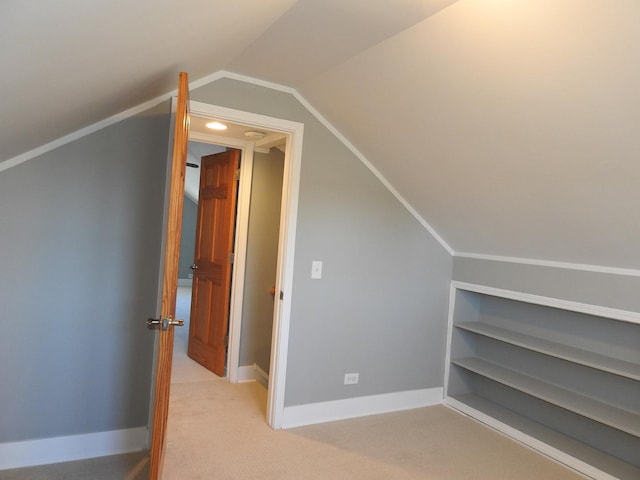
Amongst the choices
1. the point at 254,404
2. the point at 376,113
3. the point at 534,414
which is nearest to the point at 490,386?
the point at 534,414

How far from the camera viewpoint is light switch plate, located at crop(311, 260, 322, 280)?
3.08 metres

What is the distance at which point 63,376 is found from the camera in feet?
7.99

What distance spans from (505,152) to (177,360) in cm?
359

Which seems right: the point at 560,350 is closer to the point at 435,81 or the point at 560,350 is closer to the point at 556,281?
the point at 556,281

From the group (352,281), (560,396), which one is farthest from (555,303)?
(352,281)

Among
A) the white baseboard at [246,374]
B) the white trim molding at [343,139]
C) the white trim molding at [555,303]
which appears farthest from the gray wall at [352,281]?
the white baseboard at [246,374]

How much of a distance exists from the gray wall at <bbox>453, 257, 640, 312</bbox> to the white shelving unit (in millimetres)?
50

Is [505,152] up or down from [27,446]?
up

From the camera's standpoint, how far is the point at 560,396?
2.91 m

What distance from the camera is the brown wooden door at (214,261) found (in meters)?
3.95

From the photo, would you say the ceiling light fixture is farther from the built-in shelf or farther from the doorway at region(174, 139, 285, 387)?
the built-in shelf

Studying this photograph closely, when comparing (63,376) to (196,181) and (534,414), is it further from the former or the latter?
(196,181)

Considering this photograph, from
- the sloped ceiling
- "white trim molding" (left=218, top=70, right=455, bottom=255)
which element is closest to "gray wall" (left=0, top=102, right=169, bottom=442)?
the sloped ceiling

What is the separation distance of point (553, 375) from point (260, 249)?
2546mm
